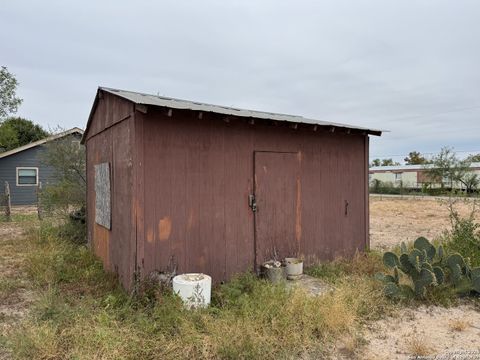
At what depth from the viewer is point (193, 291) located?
4.28 m

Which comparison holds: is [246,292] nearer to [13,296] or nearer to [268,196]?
[268,196]

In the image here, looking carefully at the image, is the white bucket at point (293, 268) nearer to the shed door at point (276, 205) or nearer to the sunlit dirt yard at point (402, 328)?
the shed door at point (276, 205)

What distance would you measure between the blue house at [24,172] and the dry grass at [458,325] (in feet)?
59.2

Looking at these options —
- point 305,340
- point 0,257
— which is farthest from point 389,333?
point 0,257

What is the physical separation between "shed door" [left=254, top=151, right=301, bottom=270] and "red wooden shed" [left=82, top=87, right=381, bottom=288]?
2cm

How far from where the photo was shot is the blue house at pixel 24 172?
17.9 metres

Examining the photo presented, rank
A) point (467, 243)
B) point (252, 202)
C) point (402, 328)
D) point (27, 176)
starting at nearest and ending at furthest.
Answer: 1. point (402, 328)
2. point (252, 202)
3. point (467, 243)
4. point (27, 176)

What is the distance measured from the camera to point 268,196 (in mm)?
5988

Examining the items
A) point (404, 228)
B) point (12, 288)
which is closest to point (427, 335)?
point (12, 288)

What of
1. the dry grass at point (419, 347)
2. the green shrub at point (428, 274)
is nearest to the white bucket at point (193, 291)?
the dry grass at point (419, 347)

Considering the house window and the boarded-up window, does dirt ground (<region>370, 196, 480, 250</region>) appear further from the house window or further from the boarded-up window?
the house window

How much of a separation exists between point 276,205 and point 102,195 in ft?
10.1

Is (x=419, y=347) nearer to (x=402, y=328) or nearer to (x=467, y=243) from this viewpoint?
(x=402, y=328)

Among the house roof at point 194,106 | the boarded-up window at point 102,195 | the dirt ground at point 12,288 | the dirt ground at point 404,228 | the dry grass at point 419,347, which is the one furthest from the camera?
the dirt ground at point 404,228
